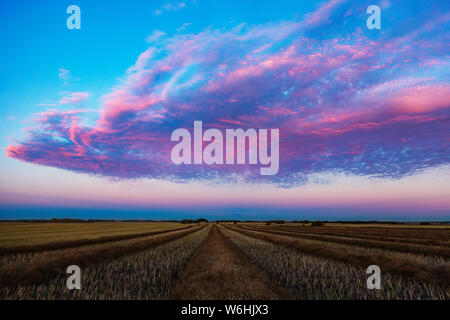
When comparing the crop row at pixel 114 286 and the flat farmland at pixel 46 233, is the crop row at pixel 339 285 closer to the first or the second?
the crop row at pixel 114 286

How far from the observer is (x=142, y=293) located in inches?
314

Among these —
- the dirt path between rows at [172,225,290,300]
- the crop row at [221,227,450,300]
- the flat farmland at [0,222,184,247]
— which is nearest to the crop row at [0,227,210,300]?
the dirt path between rows at [172,225,290,300]

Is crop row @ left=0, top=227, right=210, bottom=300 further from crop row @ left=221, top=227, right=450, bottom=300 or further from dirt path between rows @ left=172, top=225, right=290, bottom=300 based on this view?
crop row @ left=221, top=227, right=450, bottom=300

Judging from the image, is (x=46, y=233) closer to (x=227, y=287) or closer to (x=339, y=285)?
(x=227, y=287)

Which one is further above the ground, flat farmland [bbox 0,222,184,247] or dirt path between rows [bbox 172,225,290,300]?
dirt path between rows [bbox 172,225,290,300]

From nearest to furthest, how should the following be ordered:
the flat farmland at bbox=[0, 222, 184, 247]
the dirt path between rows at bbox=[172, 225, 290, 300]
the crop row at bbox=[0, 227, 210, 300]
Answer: the crop row at bbox=[0, 227, 210, 300], the dirt path between rows at bbox=[172, 225, 290, 300], the flat farmland at bbox=[0, 222, 184, 247]

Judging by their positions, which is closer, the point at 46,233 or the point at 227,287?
the point at 227,287

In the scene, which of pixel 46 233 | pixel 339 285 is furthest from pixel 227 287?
pixel 46 233

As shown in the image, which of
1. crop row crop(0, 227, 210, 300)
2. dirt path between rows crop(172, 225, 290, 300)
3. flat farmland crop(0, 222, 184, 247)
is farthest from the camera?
flat farmland crop(0, 222, 184, 247)
